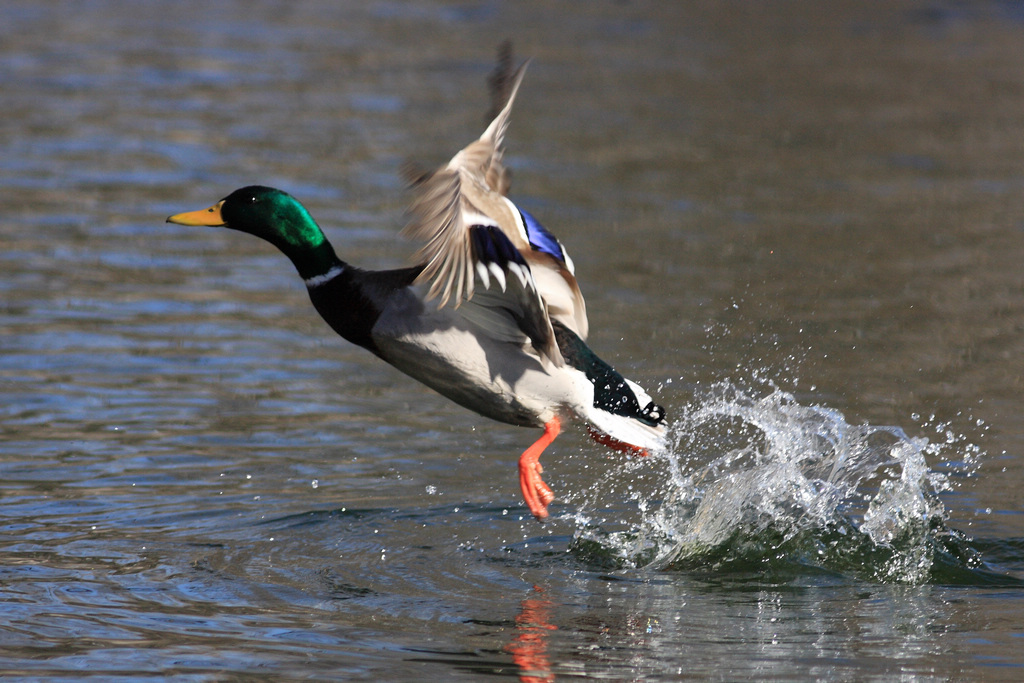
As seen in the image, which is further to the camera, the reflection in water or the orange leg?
the orange leg

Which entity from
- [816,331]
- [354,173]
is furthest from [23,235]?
[816,331]

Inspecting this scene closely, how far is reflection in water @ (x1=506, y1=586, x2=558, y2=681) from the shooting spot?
13.2 feet

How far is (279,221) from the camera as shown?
5207mm

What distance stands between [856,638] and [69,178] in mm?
7837

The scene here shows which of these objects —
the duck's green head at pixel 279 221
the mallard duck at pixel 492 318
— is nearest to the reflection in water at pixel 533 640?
the mallard duck at pixel 492 318

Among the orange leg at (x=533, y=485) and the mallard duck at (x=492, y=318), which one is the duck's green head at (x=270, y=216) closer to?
the mallard duck at (x=492, y=318)

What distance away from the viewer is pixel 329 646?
416cm

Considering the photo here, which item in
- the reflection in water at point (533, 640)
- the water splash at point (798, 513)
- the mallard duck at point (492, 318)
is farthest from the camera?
the water splash at point (798, 513)

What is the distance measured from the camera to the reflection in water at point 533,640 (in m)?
4.02

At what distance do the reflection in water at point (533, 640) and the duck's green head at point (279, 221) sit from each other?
55.0 inches

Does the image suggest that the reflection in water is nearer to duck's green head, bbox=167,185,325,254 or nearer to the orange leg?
the orange leg

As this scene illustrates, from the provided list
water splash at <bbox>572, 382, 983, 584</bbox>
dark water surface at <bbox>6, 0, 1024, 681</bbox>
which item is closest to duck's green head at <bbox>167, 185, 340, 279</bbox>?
dark water surface at <bbox>6, 0, 1024, 681</bbox>

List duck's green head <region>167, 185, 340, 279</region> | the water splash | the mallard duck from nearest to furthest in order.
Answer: the mallard duck < the water splash < duck's green head <region>167, 185, 340, 279</region>

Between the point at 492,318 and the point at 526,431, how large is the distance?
1703 mm
